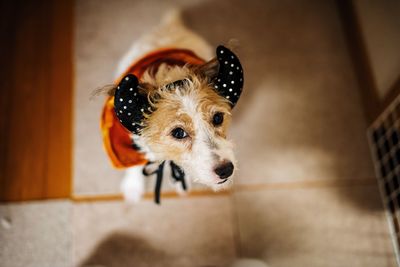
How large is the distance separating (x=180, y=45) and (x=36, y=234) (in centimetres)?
127

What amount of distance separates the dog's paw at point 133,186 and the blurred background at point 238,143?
0.05 metres

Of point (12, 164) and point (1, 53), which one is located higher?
point (1, 53)

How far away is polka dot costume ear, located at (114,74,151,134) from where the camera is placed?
111cm

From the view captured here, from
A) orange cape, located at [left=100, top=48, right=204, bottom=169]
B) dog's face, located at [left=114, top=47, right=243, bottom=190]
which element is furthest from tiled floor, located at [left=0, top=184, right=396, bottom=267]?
dog's face, located at [left=114, top=47, right=243, bottom=190]

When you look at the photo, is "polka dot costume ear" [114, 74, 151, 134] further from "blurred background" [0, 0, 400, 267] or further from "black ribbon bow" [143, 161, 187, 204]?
"blurred background" [0, 0, 400, 267]

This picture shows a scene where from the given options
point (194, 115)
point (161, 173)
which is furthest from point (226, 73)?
point (161, 173)

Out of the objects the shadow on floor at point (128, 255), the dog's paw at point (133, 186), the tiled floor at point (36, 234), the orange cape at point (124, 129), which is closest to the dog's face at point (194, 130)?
the orange cape at point (124, 129)

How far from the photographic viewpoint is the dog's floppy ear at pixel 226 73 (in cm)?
118

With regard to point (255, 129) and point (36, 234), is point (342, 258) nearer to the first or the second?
point (255, 129)

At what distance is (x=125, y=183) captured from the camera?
1866 mm

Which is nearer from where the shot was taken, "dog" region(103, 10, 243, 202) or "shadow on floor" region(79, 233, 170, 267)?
"dog" region(103, 10, 243, 202)

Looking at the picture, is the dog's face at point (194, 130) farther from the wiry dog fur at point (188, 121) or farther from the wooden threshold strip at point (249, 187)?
the wooden threshold strip at point (249, 187)

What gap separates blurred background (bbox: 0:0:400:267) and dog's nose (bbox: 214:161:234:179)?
2.03 ft

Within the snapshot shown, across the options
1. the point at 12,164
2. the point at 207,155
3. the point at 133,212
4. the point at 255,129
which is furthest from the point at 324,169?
the point at 12,164
